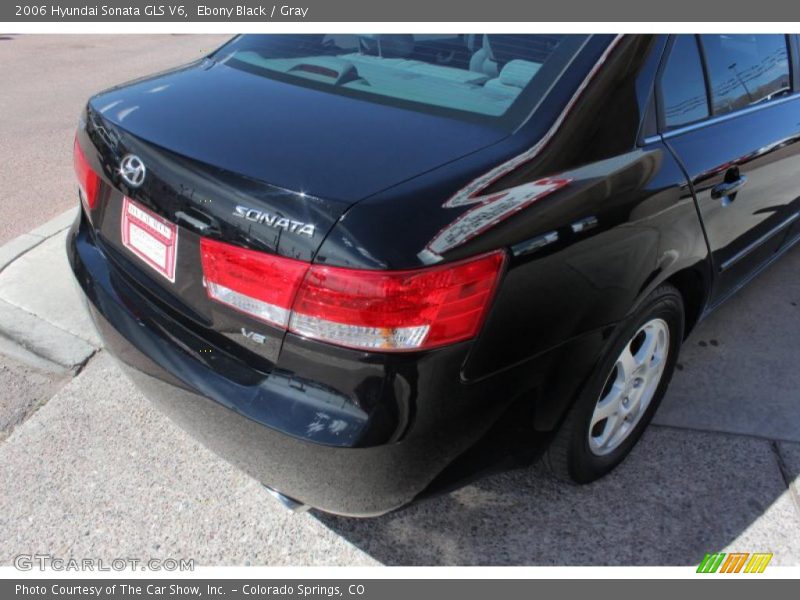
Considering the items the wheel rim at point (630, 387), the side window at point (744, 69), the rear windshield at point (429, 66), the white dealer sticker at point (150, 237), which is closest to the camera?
the white dealer sticker at point (150, 237)

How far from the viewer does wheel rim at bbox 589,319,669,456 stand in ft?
7.41

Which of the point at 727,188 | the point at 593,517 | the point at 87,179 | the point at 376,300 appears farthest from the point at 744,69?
the point at 87,179

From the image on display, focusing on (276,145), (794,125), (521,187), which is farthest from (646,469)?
(276,145)

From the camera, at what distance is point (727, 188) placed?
240 cm

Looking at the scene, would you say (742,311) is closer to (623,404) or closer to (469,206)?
(623,404)

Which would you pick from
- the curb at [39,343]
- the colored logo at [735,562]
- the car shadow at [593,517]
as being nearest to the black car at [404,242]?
the car shadow at [593,517]

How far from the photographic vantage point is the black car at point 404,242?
160 centimetres

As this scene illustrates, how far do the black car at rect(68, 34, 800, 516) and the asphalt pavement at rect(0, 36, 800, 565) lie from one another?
23cm

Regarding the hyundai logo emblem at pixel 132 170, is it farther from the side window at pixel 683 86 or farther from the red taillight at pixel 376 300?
the side window at pixel 683 86

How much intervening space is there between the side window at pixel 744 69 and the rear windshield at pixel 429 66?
27.3 inches

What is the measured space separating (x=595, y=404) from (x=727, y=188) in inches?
36.0

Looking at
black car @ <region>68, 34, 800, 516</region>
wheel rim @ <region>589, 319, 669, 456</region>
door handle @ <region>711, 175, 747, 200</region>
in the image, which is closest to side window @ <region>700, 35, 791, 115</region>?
black car @ <region>68, 34, 800, 516</region>

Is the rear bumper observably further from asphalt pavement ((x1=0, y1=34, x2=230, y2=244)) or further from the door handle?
asphalt pavement ((x1=0, y1=34, x2=230, y2=244))

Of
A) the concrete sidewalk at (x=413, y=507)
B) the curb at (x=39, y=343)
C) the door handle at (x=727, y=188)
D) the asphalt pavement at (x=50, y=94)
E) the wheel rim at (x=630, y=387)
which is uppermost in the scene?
the door handle at (x=727, y=188)
